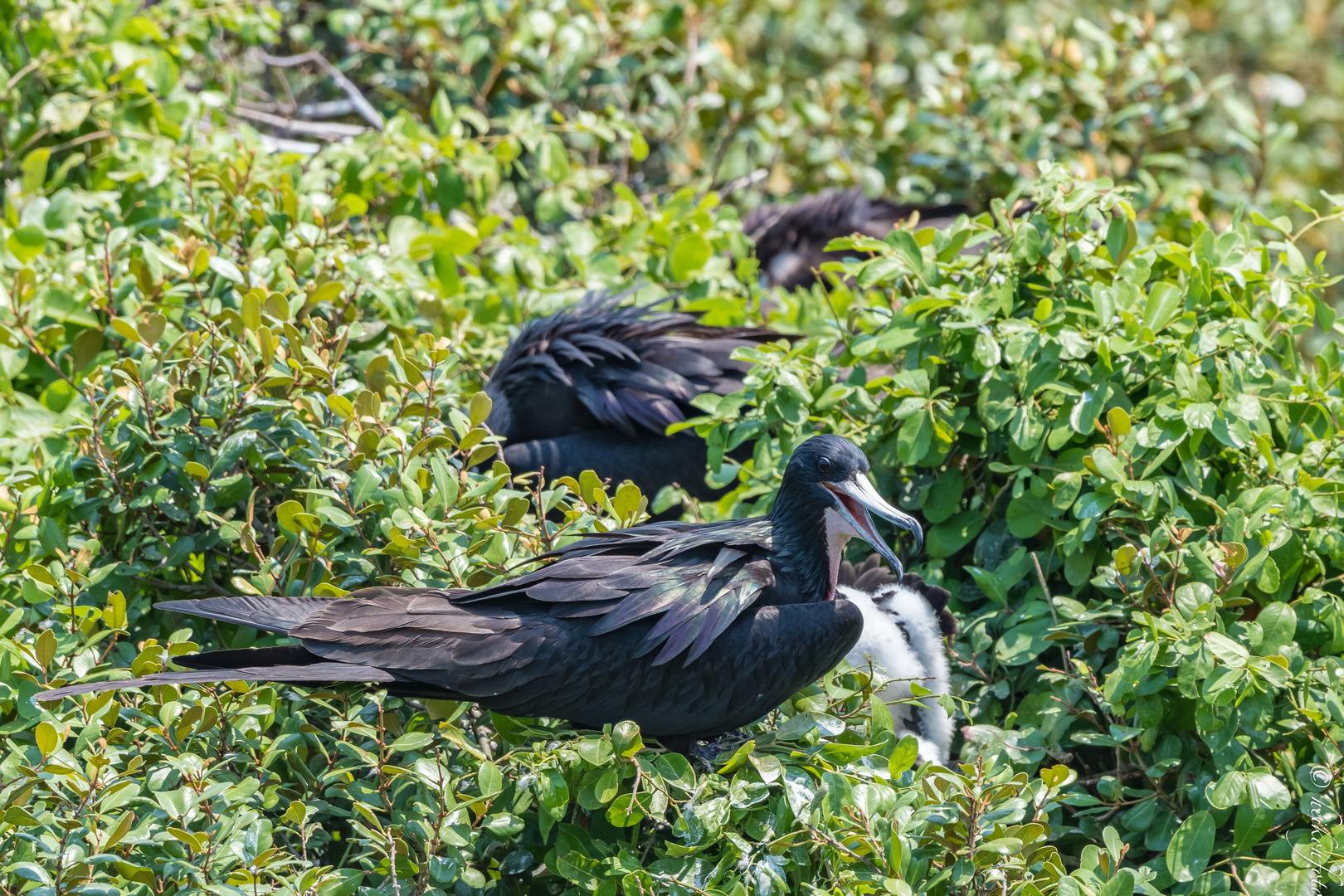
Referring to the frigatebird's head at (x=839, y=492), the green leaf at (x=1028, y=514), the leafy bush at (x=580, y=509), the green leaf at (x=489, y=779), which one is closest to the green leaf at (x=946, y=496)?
the leafy bush at (x=580, y=509)

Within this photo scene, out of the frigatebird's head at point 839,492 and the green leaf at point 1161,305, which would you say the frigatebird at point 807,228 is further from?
the frigatebird's head at point 839,492

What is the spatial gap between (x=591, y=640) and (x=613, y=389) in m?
1.48

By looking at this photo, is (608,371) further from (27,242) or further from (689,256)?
(27,242)

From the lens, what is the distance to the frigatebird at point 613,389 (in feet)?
12.1

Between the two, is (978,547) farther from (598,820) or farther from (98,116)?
(98,116)

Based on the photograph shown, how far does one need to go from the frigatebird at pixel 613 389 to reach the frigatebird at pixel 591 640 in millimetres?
1178

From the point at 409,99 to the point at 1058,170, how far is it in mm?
3051

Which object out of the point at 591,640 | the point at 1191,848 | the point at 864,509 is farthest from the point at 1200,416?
the point at 591,640

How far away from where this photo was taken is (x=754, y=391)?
3014 millimetres

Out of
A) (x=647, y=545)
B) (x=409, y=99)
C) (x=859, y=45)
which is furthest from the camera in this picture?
(x=859, y=45)

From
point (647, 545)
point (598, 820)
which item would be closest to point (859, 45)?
point (647, 545)

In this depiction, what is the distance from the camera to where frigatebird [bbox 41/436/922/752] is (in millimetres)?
2303

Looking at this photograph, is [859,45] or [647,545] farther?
[859,45]

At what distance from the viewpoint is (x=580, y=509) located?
2.73m
